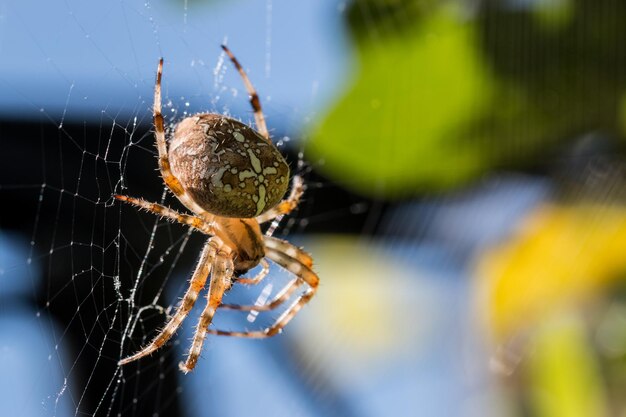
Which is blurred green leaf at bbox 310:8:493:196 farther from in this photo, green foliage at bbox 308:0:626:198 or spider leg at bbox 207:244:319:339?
spider leg at bbox 207:244:319:339

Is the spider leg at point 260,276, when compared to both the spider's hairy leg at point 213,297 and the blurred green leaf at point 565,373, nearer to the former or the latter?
the spider's hairy leg at point 213,297

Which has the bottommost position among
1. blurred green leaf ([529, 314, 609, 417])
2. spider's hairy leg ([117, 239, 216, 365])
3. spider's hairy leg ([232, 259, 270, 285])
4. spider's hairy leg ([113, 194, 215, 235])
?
blurred green leaf ([529, 314, 609, 417])

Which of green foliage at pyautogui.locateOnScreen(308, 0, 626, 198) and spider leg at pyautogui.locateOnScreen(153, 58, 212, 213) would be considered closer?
spider leg at pyautogui.locateOnScreen(153, 58, 212, 213)

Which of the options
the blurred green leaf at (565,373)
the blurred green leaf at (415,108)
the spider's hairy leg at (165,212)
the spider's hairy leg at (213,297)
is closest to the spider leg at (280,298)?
the spider's hairy leg at (213,297)

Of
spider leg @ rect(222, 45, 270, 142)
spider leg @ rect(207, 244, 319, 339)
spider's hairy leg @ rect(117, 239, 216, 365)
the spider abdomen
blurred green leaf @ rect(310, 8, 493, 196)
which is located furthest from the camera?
blurred green leaf @ rect(310, 8, 493, 196)

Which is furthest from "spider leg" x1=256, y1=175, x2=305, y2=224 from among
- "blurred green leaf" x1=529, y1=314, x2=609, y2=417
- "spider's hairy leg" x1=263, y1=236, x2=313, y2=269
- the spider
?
"blurred green leaf" x1=529, y1=314, x2=609, y2=417

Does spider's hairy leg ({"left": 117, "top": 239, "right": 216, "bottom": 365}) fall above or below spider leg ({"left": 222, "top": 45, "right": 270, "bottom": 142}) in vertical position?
below

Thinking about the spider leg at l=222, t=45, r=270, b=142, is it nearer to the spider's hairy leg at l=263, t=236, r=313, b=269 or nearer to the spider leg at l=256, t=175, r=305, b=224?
the spider leg at l=256, t=175, r=305, b=224

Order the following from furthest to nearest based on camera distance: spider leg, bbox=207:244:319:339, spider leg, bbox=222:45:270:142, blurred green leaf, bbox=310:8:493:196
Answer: blurred green leaf, bbox=310:8:493:196
spider leg, bbox=207:244:319:339
spider leg, bbox=222:45:270:142

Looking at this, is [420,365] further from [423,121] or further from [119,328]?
[119,328]
